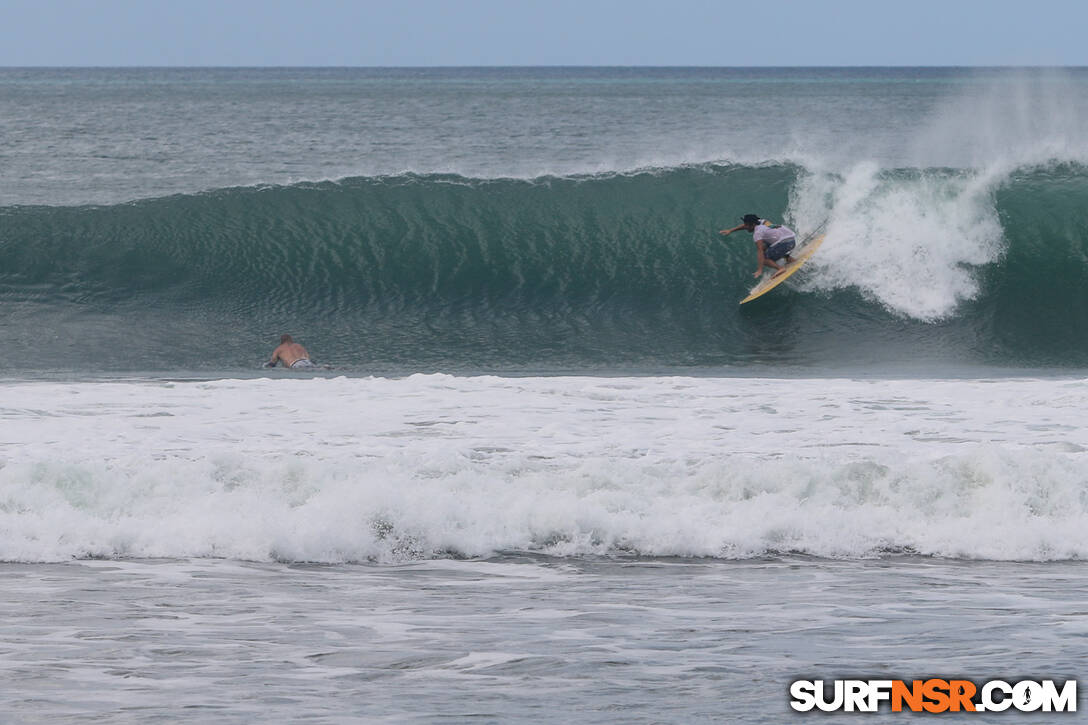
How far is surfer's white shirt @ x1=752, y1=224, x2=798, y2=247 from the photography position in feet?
49.9

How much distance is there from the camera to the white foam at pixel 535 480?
7148mm

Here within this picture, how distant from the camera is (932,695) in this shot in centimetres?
462

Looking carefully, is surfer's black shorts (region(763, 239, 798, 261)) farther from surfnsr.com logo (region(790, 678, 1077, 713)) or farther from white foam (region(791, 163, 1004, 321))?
surfnsr.com logo (region(790, 678, 1077, 713))

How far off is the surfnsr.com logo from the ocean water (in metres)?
0.10

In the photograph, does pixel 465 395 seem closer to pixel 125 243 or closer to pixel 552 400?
pixel 552 400

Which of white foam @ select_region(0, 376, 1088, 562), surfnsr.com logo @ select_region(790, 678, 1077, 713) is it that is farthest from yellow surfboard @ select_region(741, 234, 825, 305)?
surfnsr.com logo @ select_region(790, 678, 1077, 713)

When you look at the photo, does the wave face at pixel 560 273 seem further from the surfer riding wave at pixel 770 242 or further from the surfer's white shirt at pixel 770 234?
the surfer's white shirt at pixel 770 234

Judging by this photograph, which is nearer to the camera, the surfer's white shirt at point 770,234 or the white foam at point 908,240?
the surfer's white shirt at point 770,234

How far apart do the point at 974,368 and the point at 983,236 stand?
384cm

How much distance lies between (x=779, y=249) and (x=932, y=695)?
11.3 meters

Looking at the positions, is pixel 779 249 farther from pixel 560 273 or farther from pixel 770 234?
pixel 560 273

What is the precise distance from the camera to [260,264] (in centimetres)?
1741

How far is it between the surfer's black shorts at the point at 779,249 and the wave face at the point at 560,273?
0.44m

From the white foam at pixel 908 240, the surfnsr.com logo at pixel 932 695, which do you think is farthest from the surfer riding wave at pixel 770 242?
the surfnsr.com logo at pixel 932 695
